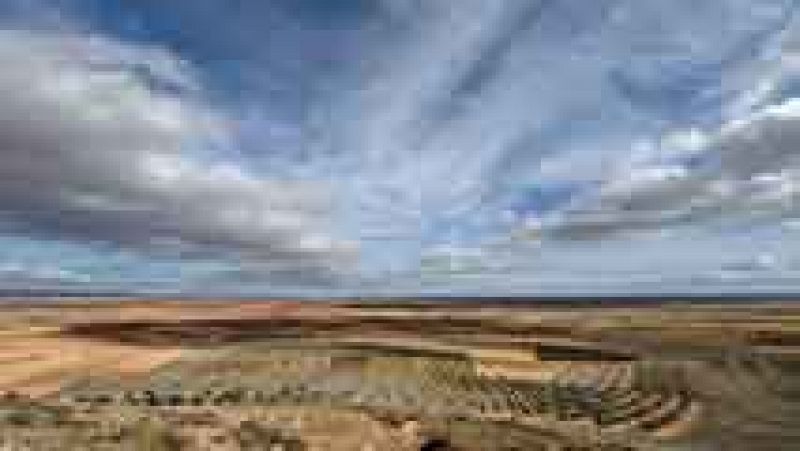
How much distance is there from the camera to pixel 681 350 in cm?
4488

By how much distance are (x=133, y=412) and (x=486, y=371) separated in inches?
774

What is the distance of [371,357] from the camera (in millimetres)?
37562

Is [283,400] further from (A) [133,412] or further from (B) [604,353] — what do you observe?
(B) [604,353]

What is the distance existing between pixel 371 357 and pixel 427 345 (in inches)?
344

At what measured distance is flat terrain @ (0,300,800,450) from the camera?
18.3m

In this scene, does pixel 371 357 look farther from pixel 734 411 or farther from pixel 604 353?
pixel 734 411

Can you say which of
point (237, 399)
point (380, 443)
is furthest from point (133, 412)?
point (380, 443)

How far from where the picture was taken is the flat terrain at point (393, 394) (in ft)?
60.2

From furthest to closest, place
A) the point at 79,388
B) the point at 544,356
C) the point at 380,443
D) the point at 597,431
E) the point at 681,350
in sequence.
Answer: the point at 681,350, the point at 544,356, the point at 79,388, the point at 597,431, the point at 380,443

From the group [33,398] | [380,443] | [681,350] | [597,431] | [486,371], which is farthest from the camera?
[681,350]

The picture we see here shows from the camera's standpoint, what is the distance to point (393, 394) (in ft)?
84.6

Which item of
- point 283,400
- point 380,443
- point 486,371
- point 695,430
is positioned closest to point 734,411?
point 695,430

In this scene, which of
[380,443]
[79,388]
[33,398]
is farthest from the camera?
[79,388]

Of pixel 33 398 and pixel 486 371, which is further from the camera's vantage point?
pixel 486 371
